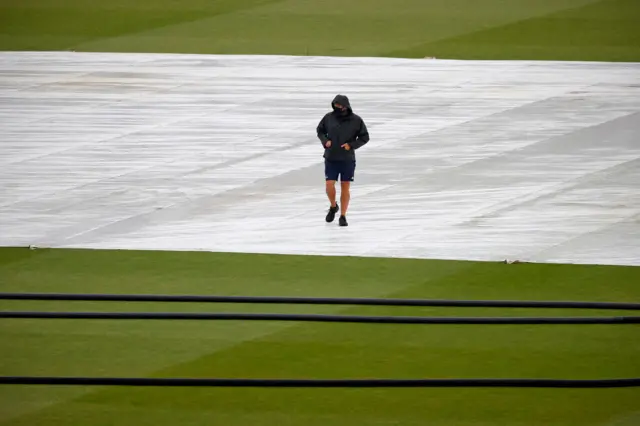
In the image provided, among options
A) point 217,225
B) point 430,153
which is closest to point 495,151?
point 430,153

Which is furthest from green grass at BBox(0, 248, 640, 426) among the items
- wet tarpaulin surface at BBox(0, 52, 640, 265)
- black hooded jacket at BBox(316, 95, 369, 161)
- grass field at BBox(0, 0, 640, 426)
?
black hooded jacket at BBox(316, 95, 369, 161)

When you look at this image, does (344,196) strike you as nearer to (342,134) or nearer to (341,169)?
(341,169)

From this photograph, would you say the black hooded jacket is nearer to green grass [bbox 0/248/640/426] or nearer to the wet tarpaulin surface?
the wet tarpaulin surface

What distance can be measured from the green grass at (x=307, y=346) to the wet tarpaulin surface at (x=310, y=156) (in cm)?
89

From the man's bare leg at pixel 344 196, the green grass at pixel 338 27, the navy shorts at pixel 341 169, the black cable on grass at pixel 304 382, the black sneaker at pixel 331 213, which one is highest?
the green grass at pixel 338 27

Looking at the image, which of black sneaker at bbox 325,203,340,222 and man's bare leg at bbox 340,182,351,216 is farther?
black sneaker at bbox 325,203,340,222

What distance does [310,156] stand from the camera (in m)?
20.6

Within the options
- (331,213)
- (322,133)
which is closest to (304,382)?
(322,133)

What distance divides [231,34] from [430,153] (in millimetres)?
10216

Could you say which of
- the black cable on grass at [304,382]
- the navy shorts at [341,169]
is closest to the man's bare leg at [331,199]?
the navy shorts at [341,169]

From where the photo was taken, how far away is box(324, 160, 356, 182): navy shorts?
16391 mm

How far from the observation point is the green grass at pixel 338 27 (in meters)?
27.6

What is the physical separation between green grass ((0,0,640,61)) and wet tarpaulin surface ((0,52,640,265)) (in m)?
1.08

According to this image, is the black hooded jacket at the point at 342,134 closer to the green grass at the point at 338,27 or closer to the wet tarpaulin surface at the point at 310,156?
the wet tarpaulin surface at the point at 310,156
